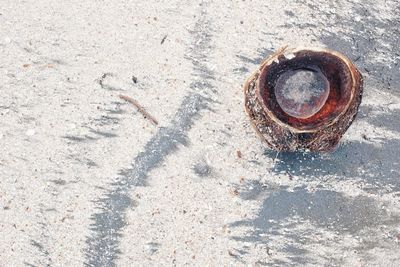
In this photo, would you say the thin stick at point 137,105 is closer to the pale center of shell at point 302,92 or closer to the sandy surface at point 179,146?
A: the sandy surface at point 179,146

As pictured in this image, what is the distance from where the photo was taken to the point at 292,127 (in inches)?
121

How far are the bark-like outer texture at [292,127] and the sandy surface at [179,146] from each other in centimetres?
14

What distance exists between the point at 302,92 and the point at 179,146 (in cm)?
79

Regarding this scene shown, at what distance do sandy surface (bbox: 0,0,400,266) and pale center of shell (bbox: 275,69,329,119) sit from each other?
8.2 inches

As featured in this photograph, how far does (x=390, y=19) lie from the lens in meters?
3.42

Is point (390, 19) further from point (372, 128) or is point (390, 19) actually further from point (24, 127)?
point (24, 127)

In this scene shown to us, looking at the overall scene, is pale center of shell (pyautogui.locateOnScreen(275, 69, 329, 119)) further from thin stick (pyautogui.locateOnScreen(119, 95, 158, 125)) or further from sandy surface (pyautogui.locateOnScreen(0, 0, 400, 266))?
thin stick (pyautogui.locateOnScreen(119, 95, 158, 125))

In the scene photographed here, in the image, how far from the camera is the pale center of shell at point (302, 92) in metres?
3.26

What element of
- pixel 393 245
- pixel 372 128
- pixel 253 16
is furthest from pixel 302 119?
pixel 393 245

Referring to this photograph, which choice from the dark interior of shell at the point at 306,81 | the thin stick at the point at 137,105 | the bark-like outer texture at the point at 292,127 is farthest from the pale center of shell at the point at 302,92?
the thin stick at the point at 137,105

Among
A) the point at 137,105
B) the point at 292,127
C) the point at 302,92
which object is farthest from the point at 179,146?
the point at 302,92

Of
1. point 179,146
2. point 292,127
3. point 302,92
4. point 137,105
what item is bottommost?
point 179,146

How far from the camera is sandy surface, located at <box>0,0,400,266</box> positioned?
330 cm

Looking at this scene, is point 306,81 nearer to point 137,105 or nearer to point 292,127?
point 292,127
